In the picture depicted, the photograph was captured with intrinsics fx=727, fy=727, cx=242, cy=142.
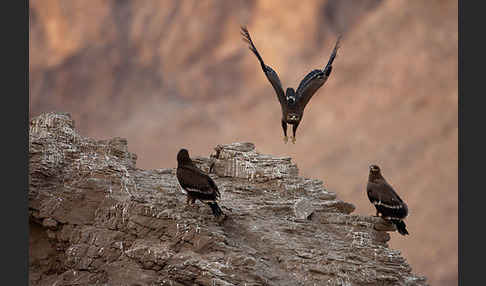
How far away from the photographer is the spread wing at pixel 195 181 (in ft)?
51.5

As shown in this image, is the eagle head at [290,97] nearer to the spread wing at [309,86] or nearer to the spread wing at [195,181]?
the spread wing at [309,86]

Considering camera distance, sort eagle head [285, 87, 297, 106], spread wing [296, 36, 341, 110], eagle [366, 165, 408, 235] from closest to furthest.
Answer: eagle [366, 165, 408, 235]
eagle head [285, 87, 297, 106]
spread wing [296, 36, 341, 110]

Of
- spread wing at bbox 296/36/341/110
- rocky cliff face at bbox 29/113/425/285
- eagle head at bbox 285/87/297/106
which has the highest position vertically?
spread wing at bbox 296/36/341/110

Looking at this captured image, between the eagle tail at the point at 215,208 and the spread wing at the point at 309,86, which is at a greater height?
the spread wing at the point at 309,86

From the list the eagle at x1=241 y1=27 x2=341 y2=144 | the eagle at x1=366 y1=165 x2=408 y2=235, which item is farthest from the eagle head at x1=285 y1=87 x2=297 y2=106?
the eagle at x1=366 y1=165 x2=408 y2=235

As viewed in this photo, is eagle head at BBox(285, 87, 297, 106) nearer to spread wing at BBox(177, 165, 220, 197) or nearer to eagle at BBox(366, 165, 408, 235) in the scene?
eagle at BBox(366, 165, 408, 235)

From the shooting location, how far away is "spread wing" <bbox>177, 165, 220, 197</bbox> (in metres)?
15.7

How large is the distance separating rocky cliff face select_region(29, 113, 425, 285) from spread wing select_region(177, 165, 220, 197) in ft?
1.76

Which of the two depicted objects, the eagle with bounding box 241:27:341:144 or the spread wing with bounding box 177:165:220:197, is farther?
the eagle with bounding box 241:27:341:144

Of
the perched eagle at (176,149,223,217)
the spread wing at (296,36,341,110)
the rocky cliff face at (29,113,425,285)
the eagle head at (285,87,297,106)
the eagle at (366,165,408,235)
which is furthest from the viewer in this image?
the spread wing at (296,36,341,110)

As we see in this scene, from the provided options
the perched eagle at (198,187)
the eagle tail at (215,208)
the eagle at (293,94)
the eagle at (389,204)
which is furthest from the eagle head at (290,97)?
the eagle tail at (215,208)

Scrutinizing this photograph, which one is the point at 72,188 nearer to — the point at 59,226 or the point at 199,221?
the point at 59,226

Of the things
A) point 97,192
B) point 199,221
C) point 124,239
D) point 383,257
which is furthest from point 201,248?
point 383,257

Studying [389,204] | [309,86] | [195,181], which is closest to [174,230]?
[195,181]
